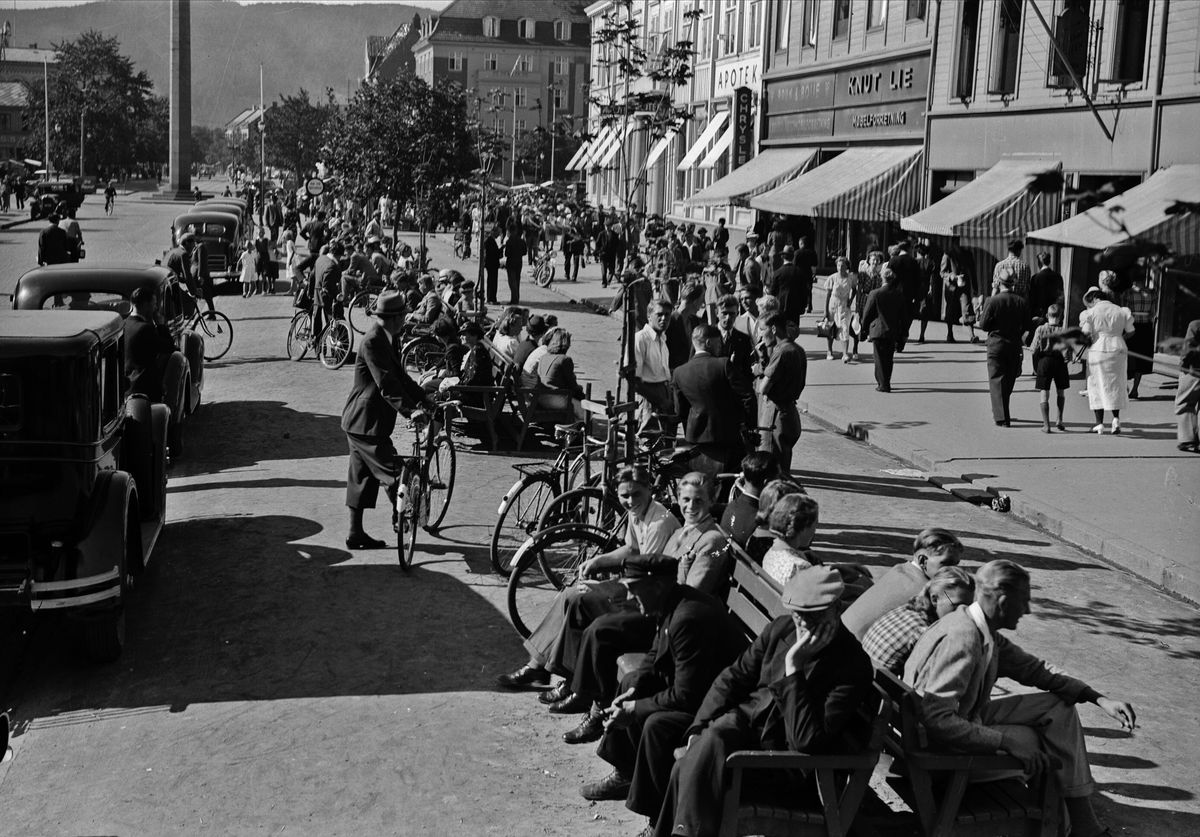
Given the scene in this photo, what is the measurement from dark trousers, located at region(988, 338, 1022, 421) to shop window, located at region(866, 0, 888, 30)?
1791 cm

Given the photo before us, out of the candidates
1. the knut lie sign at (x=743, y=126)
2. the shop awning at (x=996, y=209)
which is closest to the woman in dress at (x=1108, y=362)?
the shop awning at (x=996, y=209)

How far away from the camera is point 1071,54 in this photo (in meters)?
25.1

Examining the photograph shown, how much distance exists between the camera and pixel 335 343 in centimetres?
2116

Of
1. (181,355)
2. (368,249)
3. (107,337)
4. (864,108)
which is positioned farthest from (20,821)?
(864,108)

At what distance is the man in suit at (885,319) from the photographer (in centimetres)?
1962

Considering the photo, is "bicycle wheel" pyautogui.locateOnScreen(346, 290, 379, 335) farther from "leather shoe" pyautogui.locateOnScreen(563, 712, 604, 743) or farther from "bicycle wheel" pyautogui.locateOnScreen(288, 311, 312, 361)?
"leather shoe" pyautogui.locateOnScreen(563, 712, 604, 743)

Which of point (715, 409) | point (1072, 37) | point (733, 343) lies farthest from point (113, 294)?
point (1072, 37)

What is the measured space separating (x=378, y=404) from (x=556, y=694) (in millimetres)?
3440

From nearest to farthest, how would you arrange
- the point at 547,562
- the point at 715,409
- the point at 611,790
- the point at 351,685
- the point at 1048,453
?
1. the point at 611,790
2. the point at 351,685
3. the point at 547,562
4. the point at 715,409
5. the point at 1048,453

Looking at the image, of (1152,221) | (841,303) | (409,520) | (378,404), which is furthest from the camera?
(841,303)

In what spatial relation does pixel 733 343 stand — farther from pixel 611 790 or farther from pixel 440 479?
pixel 611 790


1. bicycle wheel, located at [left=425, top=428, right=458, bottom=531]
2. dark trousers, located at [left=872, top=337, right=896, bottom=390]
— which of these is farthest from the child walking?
bicycle wheel, located at [left=425, top=428, right=458, bottom=531]

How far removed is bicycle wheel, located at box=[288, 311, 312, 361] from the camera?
21938 millimetres

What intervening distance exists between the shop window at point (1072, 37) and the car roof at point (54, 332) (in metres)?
19.5
